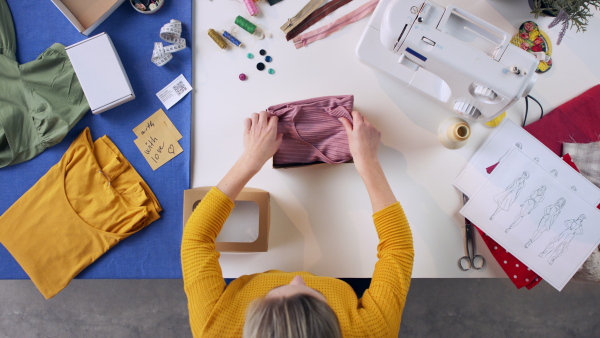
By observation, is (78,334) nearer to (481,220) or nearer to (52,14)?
(52,14)

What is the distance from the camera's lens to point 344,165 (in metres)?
1.02

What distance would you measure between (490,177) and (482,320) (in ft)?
3.25

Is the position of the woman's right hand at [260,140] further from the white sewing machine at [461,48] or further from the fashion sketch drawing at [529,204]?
the fashion sketch drawing at [529,204]

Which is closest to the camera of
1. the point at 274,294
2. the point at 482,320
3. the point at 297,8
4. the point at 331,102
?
the point at 274,294

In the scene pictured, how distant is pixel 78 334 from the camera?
5.62ft

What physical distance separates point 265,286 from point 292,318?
0.26 meters

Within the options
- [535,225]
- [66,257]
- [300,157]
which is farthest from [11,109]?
[535,225]

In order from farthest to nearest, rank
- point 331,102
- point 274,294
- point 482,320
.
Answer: point 482,320 < point 331,102 < point 274,294

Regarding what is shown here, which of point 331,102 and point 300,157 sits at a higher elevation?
point 331,102

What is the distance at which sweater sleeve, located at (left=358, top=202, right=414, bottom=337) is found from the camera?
802mm

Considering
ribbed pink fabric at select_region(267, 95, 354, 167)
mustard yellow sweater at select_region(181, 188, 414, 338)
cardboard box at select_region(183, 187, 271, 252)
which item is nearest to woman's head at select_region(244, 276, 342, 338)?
mustard yellow sweater at select_region(181, 188, 414, 338)

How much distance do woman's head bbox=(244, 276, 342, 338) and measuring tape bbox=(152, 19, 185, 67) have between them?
0.78 metres

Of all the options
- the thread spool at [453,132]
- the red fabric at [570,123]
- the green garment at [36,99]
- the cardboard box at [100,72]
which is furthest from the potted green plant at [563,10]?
the green garment at [36,99]

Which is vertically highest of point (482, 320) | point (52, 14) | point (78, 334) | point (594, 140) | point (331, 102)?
point (594, 140)
